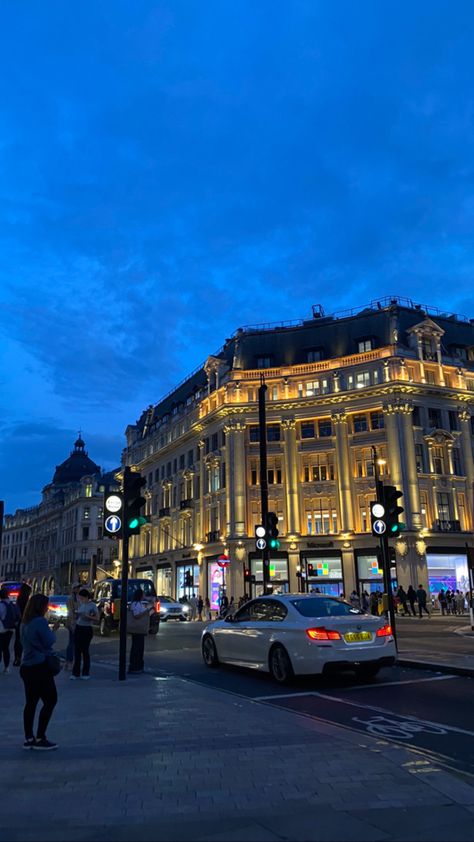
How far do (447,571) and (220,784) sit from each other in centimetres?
4808

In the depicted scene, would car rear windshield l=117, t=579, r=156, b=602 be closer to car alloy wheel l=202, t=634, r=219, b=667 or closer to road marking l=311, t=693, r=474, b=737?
car alloy wheel l=202, t=634, r=219, b=667

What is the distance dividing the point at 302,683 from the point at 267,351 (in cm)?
4895

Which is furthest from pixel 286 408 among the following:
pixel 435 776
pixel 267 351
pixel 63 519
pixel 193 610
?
pixel 63 519

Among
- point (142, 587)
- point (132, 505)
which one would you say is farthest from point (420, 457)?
point (132, 505)

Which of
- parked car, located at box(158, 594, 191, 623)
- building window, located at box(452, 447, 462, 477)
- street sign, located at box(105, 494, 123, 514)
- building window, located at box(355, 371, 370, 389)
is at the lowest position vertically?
parked car, located at box(158, 594, 191, 623)

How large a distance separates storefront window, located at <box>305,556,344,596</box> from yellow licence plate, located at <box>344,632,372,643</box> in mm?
40929

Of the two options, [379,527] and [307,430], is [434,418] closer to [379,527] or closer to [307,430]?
[307,430]

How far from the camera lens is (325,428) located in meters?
55.2

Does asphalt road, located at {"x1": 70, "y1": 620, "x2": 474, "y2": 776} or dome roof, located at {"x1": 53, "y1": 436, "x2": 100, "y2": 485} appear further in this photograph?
dome roof, located at {"x1": 53, "y1": 436, "x2": 100, "y2": 485}

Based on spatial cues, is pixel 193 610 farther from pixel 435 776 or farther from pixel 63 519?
pixel 63 519

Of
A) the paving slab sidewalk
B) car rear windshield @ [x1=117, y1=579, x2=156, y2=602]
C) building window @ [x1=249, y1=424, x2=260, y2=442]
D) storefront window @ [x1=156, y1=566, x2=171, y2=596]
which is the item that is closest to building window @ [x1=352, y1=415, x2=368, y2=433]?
building window @ [x1=249, y1=424, x2=260, y2=442]

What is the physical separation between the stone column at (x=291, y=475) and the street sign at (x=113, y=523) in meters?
41.7

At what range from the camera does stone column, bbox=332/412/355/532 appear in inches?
2044

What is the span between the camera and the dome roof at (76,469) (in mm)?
120688
